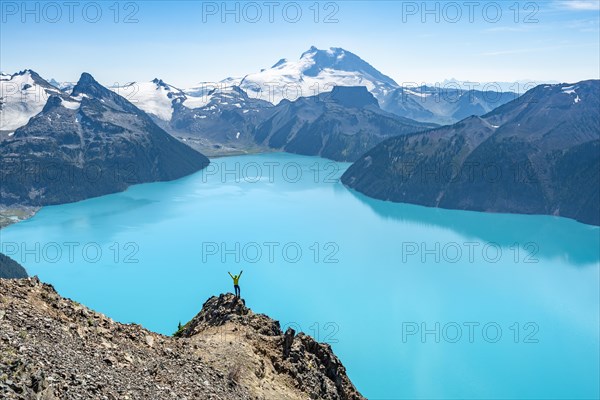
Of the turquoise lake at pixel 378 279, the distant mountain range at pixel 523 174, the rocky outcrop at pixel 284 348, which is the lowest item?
the turquoise lake at pixel 378 279

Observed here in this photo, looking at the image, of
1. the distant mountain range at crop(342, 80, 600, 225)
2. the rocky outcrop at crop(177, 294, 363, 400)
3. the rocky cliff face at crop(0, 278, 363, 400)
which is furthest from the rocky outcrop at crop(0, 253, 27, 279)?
the distant mountain range at crop(342, 80, 600, 225)

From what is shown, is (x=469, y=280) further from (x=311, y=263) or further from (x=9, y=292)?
(x=9, y=292)

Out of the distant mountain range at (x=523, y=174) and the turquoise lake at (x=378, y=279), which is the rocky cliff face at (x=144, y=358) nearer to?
the turquoise lake at (x=378, y=279)

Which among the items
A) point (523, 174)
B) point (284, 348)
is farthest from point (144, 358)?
point (523, 174)

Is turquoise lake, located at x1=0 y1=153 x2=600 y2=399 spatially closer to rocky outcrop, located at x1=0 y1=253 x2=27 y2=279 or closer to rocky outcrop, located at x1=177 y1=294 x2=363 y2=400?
rocky outcrop, located at x1=0 y1=253 x2=27 y2=279

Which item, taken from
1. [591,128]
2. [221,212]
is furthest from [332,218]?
[591,128]

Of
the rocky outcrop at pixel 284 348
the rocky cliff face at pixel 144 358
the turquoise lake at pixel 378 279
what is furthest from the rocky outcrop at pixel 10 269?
the rocky cliff face at pixel 144 358
